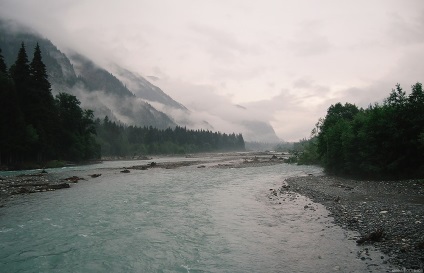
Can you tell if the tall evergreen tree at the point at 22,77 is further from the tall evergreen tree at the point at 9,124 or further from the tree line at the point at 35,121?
the tall evergreen tree at the point at 9,124

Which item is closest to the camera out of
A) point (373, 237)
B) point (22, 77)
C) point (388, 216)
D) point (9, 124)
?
point (373, 237)

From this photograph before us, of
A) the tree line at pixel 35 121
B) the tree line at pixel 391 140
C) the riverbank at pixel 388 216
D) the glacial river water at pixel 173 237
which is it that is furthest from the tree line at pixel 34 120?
the tree line at pixel 391 140

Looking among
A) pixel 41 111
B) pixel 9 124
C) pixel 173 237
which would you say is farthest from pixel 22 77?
pixel 173 237

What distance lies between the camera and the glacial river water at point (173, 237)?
40.4 feet

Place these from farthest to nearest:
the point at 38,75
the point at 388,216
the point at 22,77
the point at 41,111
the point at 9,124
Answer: the point at 38,75 → the point at 41,111 → the point at 22,77 → the point at 9,124 → the point at 388,216

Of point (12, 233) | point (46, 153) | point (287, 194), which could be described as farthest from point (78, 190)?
point (46, 153)

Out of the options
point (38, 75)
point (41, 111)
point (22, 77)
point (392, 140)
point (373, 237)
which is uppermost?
point (38, 75)

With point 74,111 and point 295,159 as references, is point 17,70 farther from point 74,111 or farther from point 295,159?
point 295,159

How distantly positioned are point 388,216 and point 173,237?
13.9 m

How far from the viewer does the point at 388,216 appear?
17156 millimetres

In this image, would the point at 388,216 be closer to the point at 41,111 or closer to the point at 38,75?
the point at 41,111

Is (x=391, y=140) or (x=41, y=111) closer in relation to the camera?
(x=391, y=140)

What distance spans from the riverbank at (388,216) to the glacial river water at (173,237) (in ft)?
3.52

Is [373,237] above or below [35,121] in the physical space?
below
